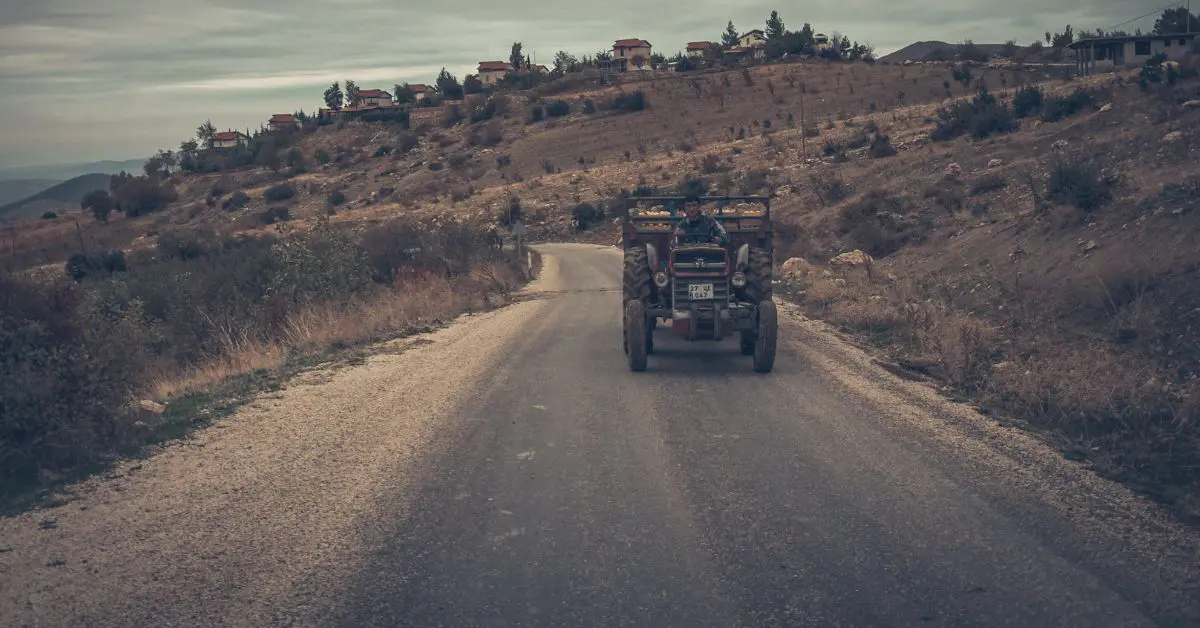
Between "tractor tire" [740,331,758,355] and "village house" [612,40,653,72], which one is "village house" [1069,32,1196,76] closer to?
"tractor tire" [740,331,758,355]

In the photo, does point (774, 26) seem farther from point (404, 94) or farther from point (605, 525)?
point (605, 525)

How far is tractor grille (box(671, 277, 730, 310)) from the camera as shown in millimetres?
12844

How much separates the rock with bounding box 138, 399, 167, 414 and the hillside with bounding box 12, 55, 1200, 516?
9712mm

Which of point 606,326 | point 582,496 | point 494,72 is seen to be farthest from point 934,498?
point 494,72

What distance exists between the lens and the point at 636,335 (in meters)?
12.6

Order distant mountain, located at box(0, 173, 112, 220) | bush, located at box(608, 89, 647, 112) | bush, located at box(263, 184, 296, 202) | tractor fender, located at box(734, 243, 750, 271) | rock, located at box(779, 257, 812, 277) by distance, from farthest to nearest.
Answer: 1. distant mountain, located at box(0, 173, 112, 220)
2. bush, located at box(608, 89, 647, 112)
3. bush, located at box(263, 184, 296, 202)
4. rock, located at box(779, 257, 812, 277)
5. tractor fender, located at box(734, 243, 750, 271)

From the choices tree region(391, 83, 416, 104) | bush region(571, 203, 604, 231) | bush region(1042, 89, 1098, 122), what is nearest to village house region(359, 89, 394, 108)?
tree region(391, 83, 416, 104)

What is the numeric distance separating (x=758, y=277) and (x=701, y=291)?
1.02 metres

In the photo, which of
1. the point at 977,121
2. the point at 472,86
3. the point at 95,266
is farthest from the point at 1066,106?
the point at 472,86

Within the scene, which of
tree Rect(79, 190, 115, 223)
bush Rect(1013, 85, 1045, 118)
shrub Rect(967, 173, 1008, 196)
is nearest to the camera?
shrub Rect(967, 173, 1008, 196)

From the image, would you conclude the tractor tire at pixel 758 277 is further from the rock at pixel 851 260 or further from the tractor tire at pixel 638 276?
the rock at pixel 851 260

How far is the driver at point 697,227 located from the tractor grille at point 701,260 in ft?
1.78

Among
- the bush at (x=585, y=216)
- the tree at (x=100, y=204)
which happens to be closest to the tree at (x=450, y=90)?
the tree at (x=100, y=204)

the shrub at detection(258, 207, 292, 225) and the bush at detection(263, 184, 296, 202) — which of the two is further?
the bush at detection(263, 184, 296, 202)
